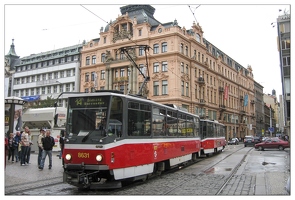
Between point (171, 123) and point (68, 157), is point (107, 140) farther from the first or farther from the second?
point (171, 123)

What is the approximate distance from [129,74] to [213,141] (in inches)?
1034

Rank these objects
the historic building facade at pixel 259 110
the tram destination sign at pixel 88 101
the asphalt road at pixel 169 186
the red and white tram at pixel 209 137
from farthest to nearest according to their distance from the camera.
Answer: the historic building facade at pixel 259 110
the red and white tram at pixel 209 137
the tram destination sign at pixel 88 101
the asphalt road at pixel 169 186

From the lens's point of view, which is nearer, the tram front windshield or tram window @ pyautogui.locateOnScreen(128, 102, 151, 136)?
the tram front windshield

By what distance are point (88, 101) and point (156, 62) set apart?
39667mm

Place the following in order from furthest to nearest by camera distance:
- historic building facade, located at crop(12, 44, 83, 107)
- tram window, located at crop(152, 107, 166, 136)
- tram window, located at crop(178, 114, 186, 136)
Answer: historic building facade, located at crop(12, 44, 83, 107) < tram window, located at crop(178, 114, 186, 136) < tram window, located at crop(152, 107, 166, 136)

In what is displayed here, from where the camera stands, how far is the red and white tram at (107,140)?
9352 millimetres

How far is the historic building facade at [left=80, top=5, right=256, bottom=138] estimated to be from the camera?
47250mm

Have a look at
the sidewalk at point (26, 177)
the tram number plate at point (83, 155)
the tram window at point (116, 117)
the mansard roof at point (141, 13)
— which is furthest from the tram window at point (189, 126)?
the mansard roof at point (141, 13)

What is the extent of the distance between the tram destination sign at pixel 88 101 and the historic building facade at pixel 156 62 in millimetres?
31867

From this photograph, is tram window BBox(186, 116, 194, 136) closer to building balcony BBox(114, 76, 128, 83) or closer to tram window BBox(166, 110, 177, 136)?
tram window BBox(166, 110, 177, 136)

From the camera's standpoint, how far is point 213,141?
26.7 m

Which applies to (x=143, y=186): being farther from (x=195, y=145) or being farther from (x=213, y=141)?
(x=213, y=141)

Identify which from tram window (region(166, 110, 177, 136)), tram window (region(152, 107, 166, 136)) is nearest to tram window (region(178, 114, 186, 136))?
tram window (region(166, 110, 177, 136))

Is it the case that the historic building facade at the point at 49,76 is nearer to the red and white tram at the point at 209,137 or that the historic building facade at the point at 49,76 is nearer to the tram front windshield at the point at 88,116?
the red and white tram at the point at 209,137
